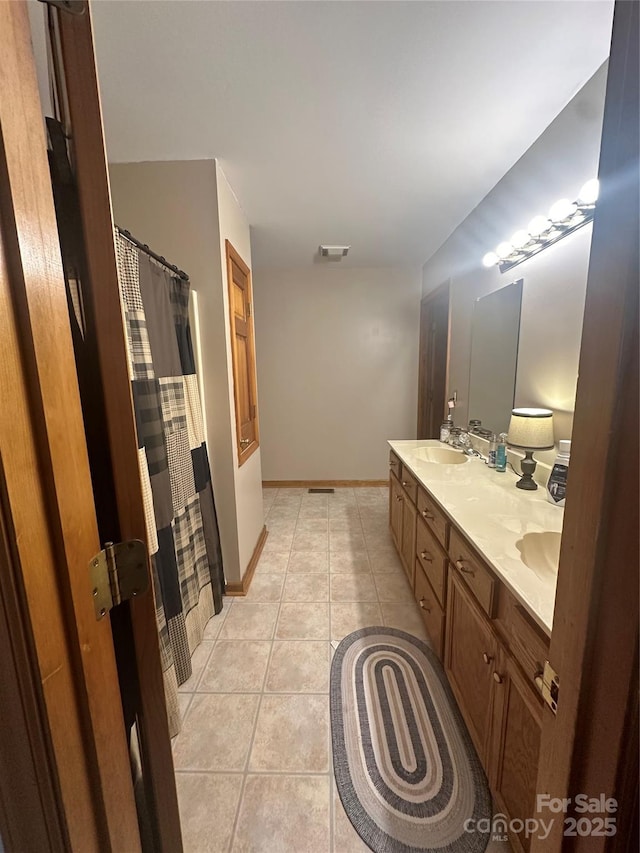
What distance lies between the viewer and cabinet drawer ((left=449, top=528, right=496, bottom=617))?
3.51ft

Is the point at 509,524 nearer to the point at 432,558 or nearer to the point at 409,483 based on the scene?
the point at 432,558

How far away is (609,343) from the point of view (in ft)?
1.27

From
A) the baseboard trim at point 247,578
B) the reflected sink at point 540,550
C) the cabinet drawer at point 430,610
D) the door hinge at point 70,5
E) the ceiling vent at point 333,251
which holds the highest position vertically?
the ceiling vent at point 333,251

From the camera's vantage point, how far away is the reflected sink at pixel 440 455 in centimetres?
242

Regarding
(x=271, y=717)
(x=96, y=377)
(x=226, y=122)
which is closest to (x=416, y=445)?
(x=271, y=717)

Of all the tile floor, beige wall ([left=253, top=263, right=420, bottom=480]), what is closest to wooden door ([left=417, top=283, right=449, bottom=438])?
beige wall ([left=253, top=263, right=420, bottom=480])

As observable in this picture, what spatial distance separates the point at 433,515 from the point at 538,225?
1484mm

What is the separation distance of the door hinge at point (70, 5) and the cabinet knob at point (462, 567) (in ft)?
5.08

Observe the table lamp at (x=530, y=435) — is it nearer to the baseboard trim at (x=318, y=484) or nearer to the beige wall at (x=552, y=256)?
the beige wall at (x=552, y=256)

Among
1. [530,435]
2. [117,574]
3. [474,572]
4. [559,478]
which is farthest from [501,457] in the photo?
[117,574]

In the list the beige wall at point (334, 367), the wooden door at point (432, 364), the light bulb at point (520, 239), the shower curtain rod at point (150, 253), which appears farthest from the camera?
the beige wall at point (334, 367)

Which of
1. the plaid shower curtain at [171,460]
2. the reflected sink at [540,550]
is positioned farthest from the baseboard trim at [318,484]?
the reflected sink at [540,550]

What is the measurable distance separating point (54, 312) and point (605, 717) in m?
0.84

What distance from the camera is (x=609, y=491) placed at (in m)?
0.39
